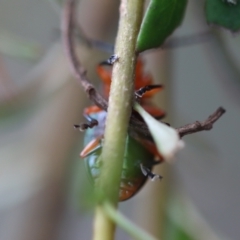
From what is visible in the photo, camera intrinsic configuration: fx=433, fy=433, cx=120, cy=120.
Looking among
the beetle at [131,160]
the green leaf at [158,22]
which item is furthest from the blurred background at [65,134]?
the green leaf at [158,22]

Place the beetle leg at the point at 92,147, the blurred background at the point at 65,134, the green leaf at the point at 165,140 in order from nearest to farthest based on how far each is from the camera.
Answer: the green leaf at the point at 165,140
the beetle leg at the point at 92,147
the blurred background at the point at 65,134

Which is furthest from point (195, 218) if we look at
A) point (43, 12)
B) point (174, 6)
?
point (43, 12)

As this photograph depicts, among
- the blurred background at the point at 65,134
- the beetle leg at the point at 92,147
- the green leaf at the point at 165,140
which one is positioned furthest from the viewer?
the blurred background at the point at 65,134

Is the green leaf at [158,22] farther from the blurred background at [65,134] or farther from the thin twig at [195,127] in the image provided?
the blurred background at [65,134]

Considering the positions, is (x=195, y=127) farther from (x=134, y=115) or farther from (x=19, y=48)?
(x=19, y=48)

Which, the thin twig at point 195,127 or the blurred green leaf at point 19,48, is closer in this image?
the thin twig at point 195,127

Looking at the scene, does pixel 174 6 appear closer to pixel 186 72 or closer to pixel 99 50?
pixel 99 50

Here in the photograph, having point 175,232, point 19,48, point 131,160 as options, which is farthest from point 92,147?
point 19,48
